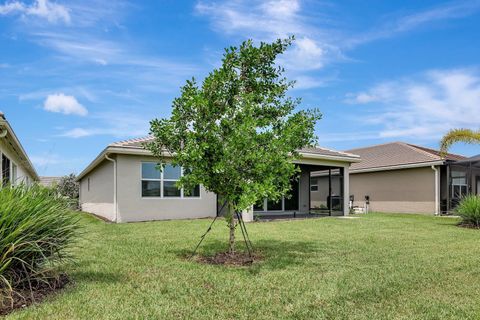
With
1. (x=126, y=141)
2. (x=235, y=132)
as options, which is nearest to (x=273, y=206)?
(x=126, y=141)

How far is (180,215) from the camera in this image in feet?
56.2

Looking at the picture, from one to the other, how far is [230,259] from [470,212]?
11.4 metres

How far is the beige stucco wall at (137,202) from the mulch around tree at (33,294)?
33.6 ft

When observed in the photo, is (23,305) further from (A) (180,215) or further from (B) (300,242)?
(A) (180,215)

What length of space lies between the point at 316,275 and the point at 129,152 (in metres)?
10.9

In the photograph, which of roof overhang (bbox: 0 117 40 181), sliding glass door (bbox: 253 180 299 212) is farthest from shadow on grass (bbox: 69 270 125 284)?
sliding glass door (bbox: 253 180 299 212)

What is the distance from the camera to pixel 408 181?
945 inches

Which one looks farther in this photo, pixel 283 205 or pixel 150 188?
pixel 283 205

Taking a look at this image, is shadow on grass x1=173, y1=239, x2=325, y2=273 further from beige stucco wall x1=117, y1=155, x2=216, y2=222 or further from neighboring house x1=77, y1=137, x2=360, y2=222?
beige stucco wall x1=117, y1=155, x2=216, y2=222

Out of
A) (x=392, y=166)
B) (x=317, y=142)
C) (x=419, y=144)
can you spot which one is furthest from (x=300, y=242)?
(x=419, y=144)

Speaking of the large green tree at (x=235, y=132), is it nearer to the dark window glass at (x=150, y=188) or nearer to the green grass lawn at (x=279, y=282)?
the green grass lawn at (x=279, y=282)

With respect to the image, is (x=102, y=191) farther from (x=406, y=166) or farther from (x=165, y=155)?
(x=406, y=166)

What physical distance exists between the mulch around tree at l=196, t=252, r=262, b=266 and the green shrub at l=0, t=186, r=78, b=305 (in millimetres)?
2870

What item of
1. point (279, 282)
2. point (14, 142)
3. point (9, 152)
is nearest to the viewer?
point (279, 282)
